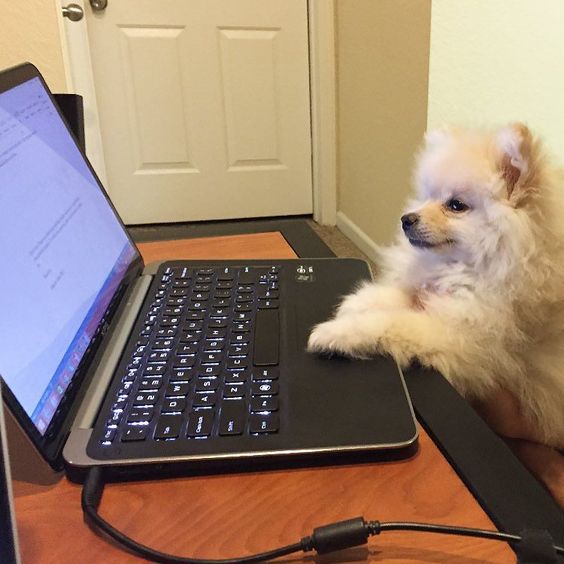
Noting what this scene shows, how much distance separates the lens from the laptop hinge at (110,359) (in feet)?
1.55

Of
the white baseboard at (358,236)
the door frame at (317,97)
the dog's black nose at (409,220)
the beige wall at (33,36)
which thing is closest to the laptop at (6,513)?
the dog's black nose at (409,220)

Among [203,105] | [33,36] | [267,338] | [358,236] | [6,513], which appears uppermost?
[33,36]

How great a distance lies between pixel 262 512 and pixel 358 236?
2.21 meters

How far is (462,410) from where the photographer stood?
0.50 metres

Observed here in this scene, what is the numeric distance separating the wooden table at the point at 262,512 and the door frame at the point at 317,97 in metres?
2.24

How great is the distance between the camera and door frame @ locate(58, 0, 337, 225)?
238 cm

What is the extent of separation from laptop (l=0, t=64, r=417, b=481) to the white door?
194 centimetres

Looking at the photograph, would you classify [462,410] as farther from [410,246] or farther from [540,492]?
[410,246]

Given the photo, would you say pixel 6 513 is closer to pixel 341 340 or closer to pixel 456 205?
pixel 341 340

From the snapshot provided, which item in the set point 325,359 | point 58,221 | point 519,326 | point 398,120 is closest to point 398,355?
point 325,359

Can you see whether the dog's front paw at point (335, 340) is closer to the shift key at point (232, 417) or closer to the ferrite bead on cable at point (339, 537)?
the shift key at point (232, 417)

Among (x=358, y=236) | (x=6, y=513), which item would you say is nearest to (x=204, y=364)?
(x=6, y=513)

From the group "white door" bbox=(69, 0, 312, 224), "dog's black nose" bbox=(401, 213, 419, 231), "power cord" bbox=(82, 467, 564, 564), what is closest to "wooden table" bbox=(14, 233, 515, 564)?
"power cord" bbox=(82, 467, 564, 564)

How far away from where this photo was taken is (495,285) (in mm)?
746
